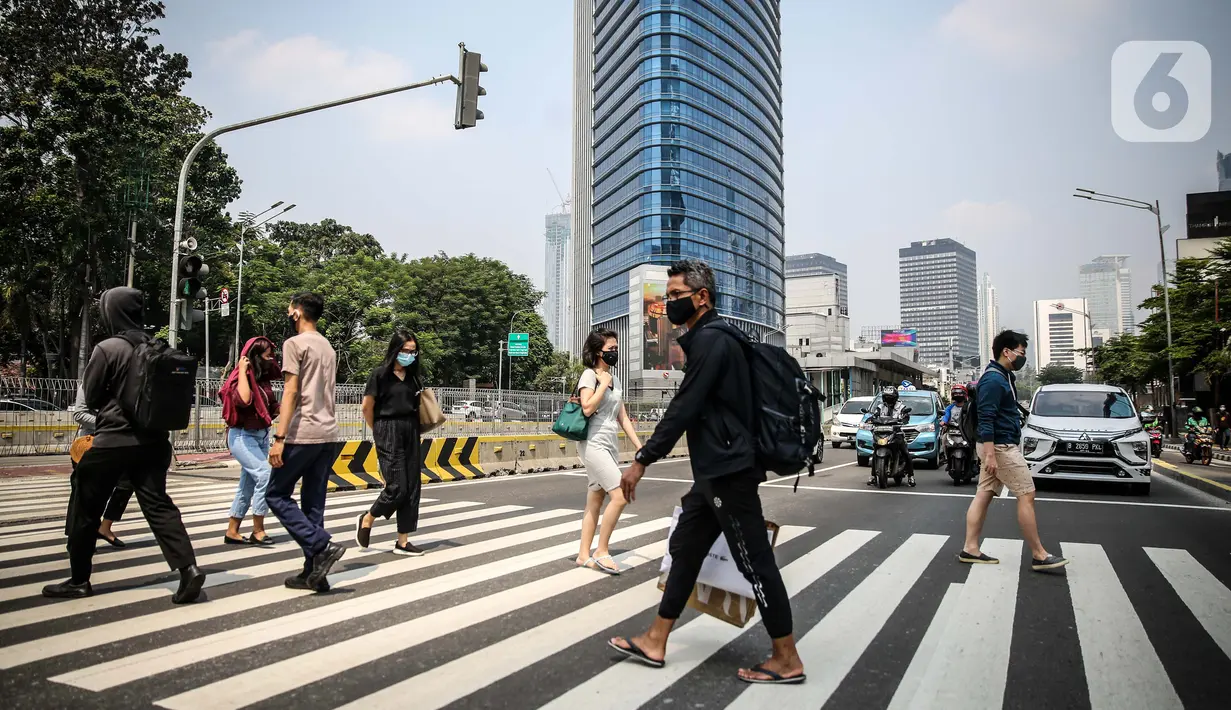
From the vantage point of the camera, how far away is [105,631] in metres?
3.96

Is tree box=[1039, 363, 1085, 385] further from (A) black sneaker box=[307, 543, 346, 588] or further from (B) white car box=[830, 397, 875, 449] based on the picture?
(A) black sneaker box=[307, 543, 346, 588]

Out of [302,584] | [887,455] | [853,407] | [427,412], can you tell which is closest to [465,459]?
[887,455]

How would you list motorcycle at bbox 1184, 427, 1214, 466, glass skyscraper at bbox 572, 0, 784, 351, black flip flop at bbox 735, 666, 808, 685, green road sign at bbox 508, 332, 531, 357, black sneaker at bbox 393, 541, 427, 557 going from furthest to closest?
glass skyscraper at bbox 572, 0, 784, 351 → green road sign at bbox 508, 332, 531, 357 → motorcycle at bbox 1184, 427, 1214, 466 → black sneaker at bbox 393, 541, 427, 557 → black flip flop at bbox 735, 666, 808, 685

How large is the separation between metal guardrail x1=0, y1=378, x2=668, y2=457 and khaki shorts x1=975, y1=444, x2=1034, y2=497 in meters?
11.1

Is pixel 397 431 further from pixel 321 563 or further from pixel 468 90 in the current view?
pixel 468 90

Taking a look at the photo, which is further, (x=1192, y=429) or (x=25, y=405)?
(x=1192, y=429)

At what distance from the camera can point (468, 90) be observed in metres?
12.0

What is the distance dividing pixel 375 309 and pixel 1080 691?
47.6 metres

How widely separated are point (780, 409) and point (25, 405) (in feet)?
64.3

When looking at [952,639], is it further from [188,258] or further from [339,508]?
[188,258]

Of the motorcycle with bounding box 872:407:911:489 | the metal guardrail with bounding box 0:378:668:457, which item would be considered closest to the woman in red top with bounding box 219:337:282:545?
the metal guardrail with bounding box 0:378:668:457

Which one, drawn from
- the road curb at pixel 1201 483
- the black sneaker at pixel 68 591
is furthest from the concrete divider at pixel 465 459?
the road curb at pixel 1201 483

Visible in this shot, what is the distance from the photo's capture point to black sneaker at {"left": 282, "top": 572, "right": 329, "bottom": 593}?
191 inches

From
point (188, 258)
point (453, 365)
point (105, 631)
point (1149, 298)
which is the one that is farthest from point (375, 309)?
point (105, 631)
